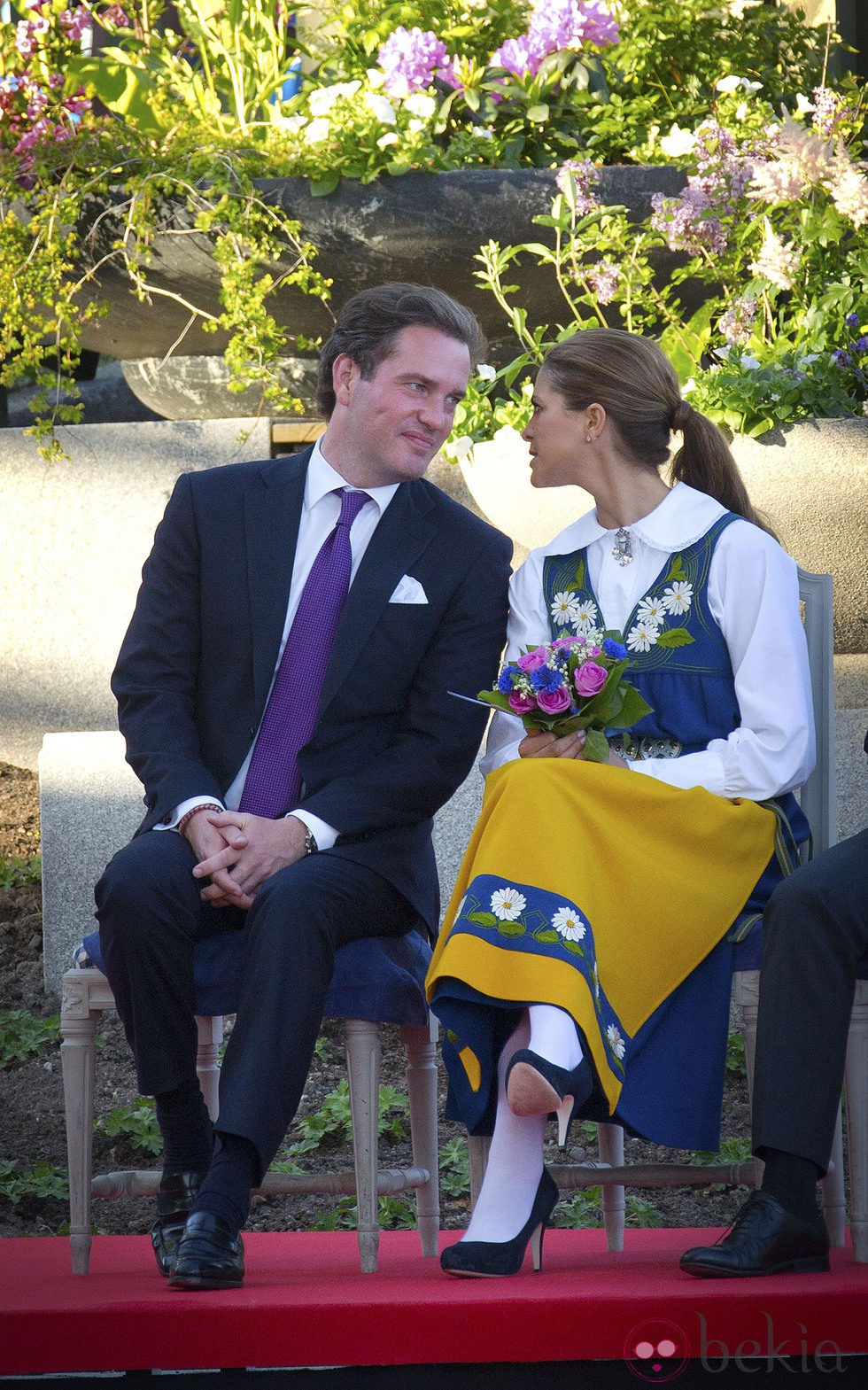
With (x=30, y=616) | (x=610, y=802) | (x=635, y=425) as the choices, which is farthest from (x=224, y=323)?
(x=610, y=802)

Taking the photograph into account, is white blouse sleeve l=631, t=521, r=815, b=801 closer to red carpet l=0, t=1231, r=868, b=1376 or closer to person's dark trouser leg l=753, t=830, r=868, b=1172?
person's dark trouser leg l=753, t=830, r=868, b=1172

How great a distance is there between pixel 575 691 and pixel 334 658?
18.8 inches

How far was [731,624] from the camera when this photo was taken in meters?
2.59

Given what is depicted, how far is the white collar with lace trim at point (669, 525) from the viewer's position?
106 inches

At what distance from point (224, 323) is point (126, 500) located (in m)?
0.71

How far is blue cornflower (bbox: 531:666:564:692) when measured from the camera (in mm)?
2402

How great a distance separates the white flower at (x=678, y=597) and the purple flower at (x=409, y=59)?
2368 mm

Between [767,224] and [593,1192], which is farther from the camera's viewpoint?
[767,224]

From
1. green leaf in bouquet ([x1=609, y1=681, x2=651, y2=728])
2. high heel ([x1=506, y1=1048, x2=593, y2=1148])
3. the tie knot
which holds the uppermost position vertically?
the tie knot

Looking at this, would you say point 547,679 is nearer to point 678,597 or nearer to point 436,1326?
point 678,597

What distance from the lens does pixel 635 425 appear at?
2.79m

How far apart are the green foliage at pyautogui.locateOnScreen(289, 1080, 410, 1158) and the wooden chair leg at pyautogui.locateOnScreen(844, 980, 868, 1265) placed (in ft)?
4.58

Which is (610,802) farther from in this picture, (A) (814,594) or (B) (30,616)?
(B) (30,616)

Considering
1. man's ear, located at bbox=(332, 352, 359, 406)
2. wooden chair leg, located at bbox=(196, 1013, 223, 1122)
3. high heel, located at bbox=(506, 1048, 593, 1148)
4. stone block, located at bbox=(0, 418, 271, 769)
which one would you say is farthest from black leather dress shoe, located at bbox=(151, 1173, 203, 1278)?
stone block, located at bbox=(0, 418, 271, 769)
